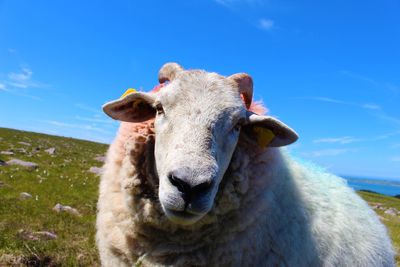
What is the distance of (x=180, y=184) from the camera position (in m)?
3.96

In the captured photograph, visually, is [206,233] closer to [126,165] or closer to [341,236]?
[126,165]

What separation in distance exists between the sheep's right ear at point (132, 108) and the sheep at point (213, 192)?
0.5 inches

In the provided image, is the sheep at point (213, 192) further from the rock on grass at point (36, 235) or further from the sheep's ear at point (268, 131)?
the rock on grass at point (36, 235)

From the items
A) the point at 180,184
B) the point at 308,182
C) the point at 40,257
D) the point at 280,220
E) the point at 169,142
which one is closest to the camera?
the point at 180,184

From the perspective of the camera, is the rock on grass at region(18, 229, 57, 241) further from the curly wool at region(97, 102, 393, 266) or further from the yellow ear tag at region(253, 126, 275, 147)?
the yellow ear tag at region(253, 126, 275, 147)

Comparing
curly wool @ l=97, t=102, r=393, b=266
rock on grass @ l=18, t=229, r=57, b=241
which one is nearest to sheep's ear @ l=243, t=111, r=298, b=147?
curly wool @ l=97, t=102, r=393, b=266

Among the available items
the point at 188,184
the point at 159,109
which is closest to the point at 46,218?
the point at 159,109

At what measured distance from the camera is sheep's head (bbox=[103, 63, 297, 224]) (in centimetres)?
399

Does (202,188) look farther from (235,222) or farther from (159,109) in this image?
(159,109)

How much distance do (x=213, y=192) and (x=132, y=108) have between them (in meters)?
1.84

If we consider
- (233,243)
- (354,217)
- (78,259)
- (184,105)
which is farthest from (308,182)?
(78,259)

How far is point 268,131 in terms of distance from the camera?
532cm

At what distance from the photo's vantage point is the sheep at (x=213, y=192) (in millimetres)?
4586

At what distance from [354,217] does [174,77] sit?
3.23 metres
